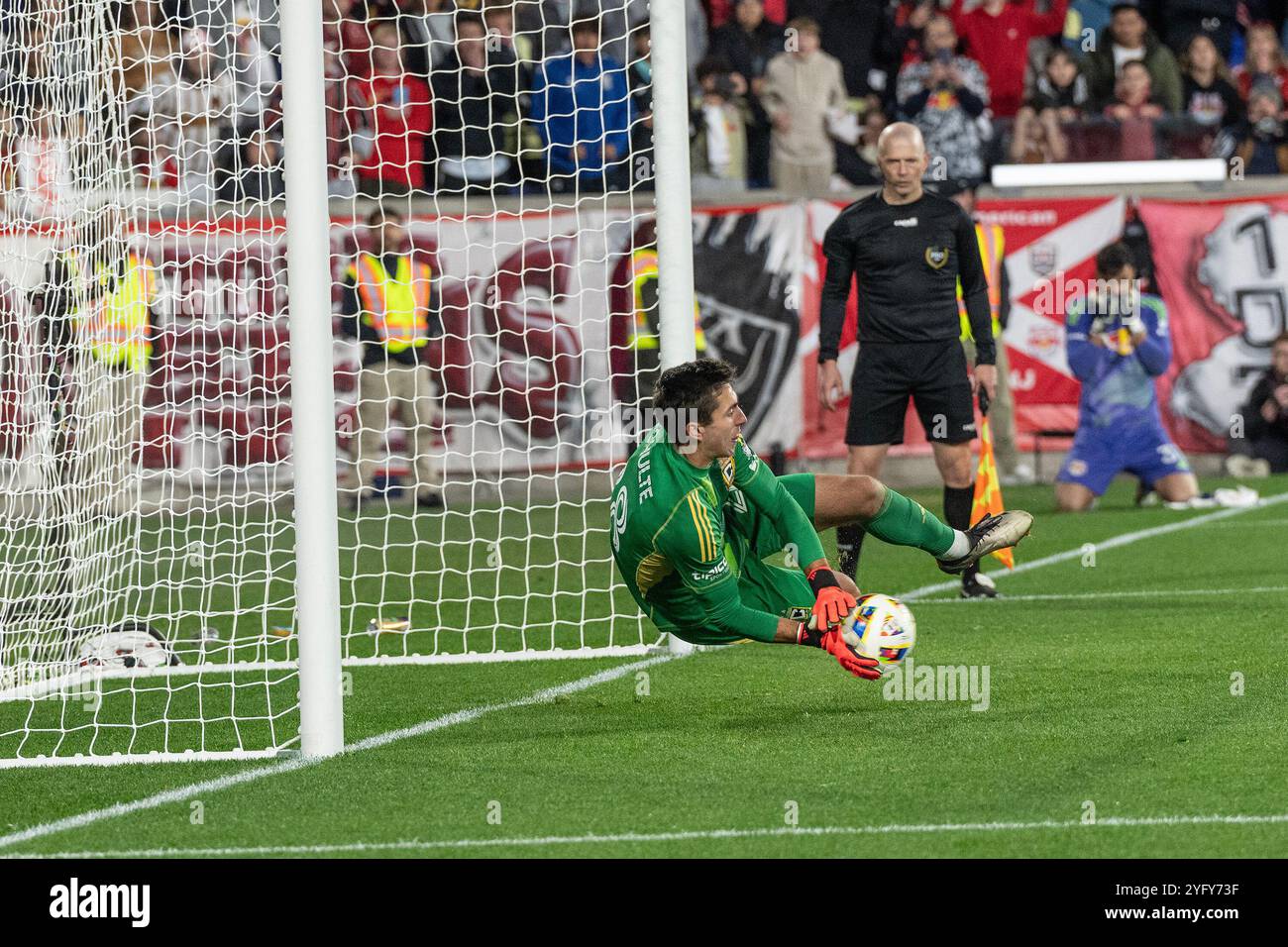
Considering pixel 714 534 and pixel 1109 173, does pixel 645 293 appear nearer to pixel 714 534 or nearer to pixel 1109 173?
pixel 1109 173

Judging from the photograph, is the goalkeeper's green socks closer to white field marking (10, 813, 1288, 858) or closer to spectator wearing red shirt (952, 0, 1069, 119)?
A: white field marking (10, 813, 1288, 858)

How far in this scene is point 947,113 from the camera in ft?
57.5

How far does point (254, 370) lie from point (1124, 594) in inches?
330

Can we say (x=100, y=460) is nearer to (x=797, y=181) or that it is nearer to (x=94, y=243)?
(x=94, y=243)

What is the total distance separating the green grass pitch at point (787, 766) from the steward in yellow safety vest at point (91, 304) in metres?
1.63

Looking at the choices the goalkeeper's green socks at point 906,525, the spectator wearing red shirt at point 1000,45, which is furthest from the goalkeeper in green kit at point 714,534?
the spectator wearing red shirt at point 1000,45

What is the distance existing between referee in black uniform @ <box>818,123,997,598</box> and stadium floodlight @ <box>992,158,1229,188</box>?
8.11 m

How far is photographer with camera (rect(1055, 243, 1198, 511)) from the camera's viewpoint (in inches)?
562

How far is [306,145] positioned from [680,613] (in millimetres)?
2051

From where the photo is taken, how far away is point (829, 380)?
916 cm

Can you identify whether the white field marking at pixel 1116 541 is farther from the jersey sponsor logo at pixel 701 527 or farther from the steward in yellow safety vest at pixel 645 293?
the steward in yellow safety vest at pixel 645 293

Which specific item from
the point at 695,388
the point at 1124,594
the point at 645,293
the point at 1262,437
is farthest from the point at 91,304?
the point at 1262,437

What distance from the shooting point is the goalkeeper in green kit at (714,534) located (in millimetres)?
6438
